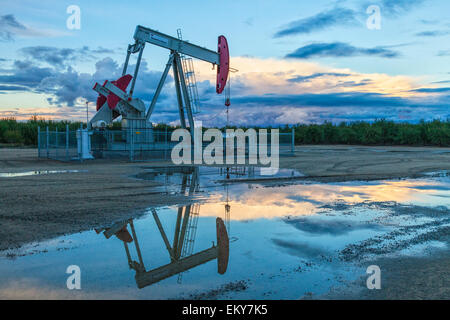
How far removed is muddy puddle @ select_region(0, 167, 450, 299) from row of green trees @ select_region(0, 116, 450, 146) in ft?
97.5

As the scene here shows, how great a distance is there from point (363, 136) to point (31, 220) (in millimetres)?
43213

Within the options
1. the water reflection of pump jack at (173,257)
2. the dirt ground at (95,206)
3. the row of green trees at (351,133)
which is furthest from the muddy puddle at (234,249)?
the row of green trees at (351,133)

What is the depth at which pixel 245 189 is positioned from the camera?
35.5 ft

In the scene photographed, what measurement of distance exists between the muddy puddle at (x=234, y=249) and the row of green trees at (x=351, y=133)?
29.7 metres

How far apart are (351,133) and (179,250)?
44.4 metres

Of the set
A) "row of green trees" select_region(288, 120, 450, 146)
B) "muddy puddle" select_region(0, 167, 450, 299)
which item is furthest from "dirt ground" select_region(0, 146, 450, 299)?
"row of green trees" select_region(288, 120, 450, 146)

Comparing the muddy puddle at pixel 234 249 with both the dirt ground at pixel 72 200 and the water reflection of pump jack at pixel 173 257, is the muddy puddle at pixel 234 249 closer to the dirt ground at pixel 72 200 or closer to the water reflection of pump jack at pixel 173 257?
the water reflection of pump jack at pixel 173 257

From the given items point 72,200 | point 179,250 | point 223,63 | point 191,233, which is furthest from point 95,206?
point 223,63

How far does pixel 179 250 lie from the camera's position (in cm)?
518

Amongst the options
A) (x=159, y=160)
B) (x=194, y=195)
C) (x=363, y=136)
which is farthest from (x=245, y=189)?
(x=363, y=136)

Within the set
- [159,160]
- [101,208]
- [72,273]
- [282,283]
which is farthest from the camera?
[159,160]

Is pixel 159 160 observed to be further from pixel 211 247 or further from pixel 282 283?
pixel 282 283

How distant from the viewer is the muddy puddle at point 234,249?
13.1 feet

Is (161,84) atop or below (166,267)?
atop
